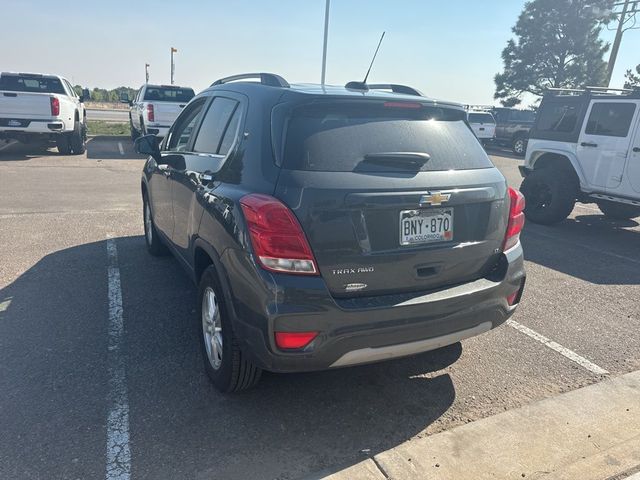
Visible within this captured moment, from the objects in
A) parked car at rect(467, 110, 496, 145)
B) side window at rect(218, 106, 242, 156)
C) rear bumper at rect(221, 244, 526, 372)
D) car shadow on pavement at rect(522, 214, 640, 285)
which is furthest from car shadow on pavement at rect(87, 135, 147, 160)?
parked car at rect(467, 110, 496, 145)

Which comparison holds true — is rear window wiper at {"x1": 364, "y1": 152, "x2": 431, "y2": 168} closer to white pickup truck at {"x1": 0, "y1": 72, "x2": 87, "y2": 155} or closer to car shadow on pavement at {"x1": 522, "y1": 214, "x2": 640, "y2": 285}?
car shadow on pavement at {"x1": 522, "y1": 214, "x2": 640, "y2": 285}

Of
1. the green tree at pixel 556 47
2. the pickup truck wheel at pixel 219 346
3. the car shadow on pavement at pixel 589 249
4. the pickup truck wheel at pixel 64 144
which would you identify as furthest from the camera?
the green tree at pixel 556 47

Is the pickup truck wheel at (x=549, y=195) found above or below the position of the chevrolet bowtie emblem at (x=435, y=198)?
below

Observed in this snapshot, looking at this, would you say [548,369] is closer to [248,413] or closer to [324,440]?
[324,440]

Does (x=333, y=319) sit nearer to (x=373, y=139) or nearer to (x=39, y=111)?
(x=373, y=139)

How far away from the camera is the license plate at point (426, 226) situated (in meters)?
2.71

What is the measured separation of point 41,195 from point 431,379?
7.82 meters

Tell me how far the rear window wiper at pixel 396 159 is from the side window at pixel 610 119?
6048 mm

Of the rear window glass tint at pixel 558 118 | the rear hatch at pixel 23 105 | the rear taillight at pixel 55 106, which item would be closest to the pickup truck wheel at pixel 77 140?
the rear taillight at pixel 55 106

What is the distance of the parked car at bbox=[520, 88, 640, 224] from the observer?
24.3 feet

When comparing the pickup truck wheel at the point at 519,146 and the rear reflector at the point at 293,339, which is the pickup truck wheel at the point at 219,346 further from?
the pickup truck wheel at the point at 519,146

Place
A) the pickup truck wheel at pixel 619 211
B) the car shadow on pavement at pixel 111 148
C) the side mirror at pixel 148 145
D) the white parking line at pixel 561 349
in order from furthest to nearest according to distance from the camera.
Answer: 1. the car shadow on pavement at pixel 111 148
2. the pickup truck wheel at pixel 619 211
3. the side mirror at pixel 148 145
4. the white parking line at pixel 561 349

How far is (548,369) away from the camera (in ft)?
11.8

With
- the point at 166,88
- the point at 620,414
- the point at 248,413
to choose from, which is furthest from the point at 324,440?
the point at 166,88
